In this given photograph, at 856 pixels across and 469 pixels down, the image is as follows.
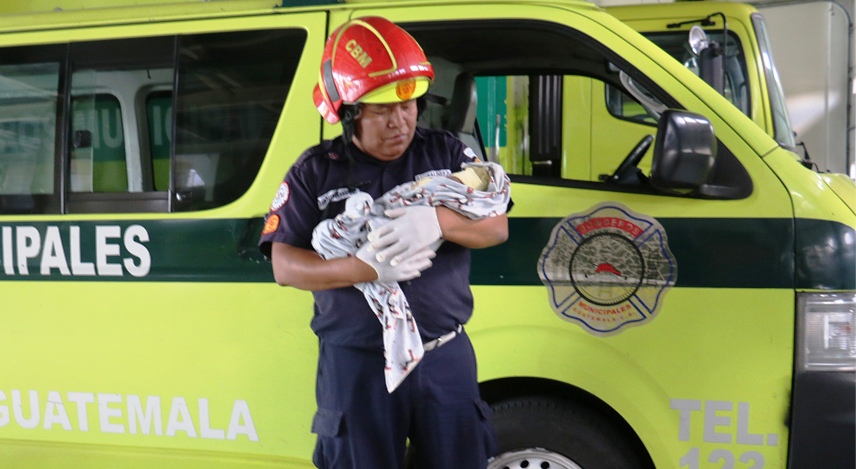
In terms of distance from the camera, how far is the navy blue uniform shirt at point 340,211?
1744 mm

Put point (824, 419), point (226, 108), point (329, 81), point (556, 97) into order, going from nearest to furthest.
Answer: point (329, 81) → point (824, 419) → point (226, 108) → point (556, 97)

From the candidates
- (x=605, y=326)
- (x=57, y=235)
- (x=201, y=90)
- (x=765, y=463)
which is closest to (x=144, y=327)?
(x=57, y=235)

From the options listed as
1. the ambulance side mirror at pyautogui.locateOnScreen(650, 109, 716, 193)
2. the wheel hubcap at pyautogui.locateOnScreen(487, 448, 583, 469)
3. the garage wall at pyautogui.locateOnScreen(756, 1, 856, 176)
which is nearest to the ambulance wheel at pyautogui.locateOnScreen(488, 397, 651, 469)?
the wheel hubcap at pyautogui.locateOnScreen(487, 448, 583, 469)

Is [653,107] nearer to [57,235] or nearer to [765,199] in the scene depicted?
[765,199]

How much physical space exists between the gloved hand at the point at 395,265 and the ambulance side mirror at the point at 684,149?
0.87m

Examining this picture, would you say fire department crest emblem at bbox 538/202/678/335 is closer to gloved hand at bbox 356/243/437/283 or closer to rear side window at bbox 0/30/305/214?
gloved hand at bbox 356/243/437/283

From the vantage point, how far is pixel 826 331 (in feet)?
7.01

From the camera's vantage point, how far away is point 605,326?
225 cm

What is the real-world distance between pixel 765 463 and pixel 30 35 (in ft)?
9.97

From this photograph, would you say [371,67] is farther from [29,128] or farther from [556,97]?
[556,97]

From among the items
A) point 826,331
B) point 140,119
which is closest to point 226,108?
point 140,119

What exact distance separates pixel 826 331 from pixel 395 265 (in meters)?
1.38

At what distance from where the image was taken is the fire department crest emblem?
2232 millimetres

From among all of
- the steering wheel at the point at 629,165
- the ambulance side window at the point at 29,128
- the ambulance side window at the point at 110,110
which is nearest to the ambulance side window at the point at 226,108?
the ambulance side window at the point at 110,110
